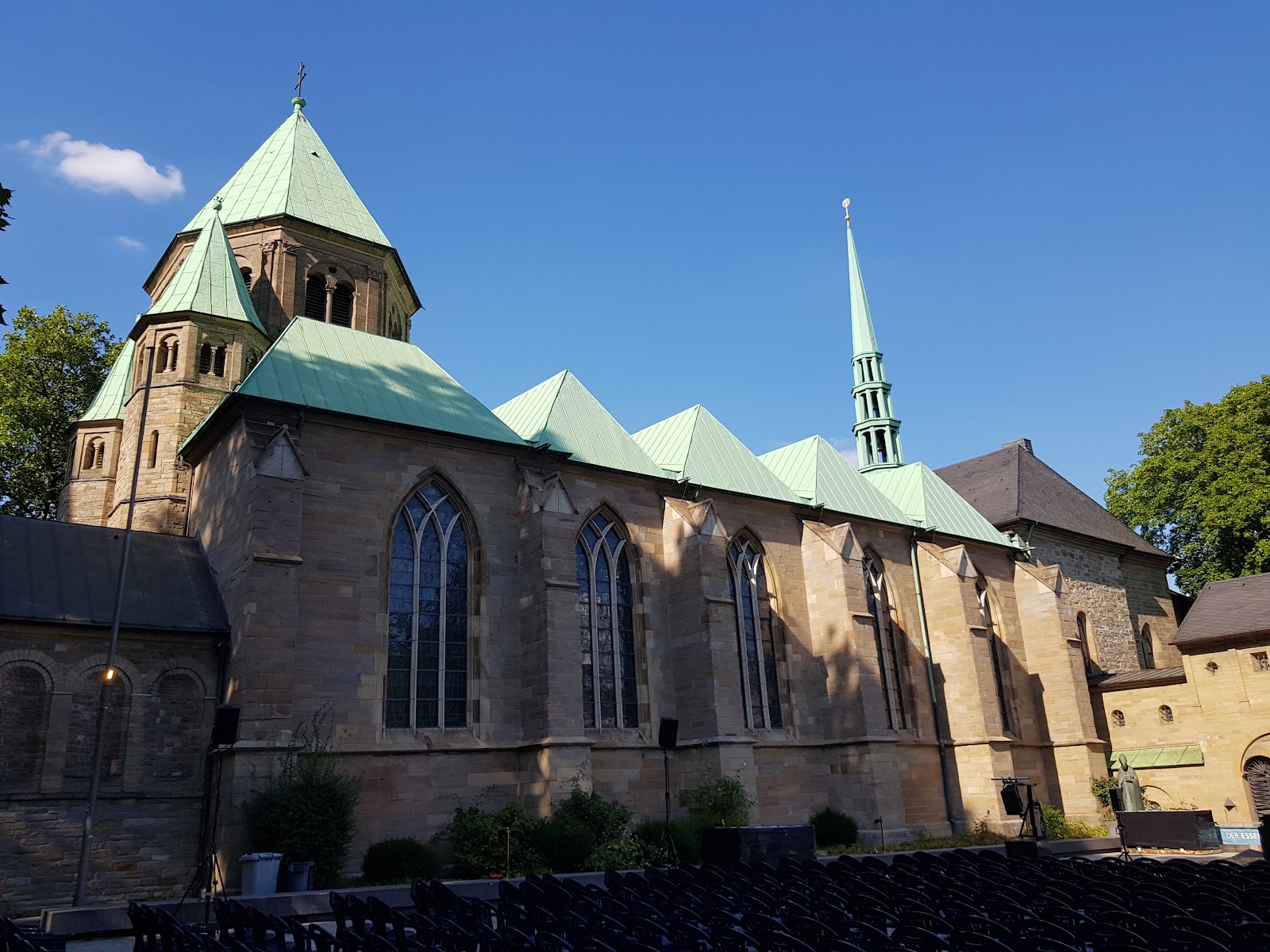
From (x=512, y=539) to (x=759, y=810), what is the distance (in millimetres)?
8525

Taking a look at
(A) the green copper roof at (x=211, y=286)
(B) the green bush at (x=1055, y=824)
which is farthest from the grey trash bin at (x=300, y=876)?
(B) the green bush at (x=1055, y=824)

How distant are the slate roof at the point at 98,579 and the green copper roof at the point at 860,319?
85.0ft

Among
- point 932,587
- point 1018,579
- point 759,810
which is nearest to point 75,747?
point 759,810

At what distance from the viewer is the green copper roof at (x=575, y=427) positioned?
76.3ft

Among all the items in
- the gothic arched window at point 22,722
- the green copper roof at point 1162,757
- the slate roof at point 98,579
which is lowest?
the green copper roof at point 1162,757

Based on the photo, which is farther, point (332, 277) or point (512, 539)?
point (332, 277)

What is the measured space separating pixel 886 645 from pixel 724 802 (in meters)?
9.13

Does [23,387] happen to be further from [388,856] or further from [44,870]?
[388,856]

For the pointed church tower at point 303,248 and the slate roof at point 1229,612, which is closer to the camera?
the pointed church tower at point 303,248

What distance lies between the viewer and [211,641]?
17828 mm

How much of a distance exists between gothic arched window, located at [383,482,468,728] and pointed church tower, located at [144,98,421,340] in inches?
347

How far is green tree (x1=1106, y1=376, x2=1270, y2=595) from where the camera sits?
35.6 m

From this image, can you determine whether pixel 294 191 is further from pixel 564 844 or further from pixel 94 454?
pixel 564 844

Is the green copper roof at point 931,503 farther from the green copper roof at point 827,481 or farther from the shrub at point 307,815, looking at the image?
the shrub at point 307,815
